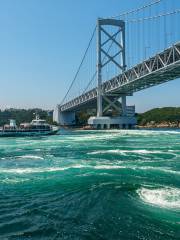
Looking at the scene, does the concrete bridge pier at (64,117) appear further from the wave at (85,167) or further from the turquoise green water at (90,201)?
the turquoise green water at (90,201)

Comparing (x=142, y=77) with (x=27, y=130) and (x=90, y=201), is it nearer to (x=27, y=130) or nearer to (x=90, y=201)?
(x=27, y=130)

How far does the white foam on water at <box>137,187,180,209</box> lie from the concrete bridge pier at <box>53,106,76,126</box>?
76.6 m

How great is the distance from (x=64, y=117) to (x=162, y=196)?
80.2 meters

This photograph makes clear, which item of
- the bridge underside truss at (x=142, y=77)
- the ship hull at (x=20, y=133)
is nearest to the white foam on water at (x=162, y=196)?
the bridge underside truss at (x=142, y=77)

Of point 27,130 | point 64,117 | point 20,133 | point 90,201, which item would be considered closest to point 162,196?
point 90,201

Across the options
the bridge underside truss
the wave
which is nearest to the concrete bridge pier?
the bridge underside truss

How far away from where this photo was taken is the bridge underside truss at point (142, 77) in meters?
41.9

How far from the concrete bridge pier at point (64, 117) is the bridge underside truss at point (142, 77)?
13.7 meters

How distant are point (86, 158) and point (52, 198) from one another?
32.0 feet

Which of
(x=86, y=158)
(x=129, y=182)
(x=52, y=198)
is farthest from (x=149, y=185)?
(x=86, y=158)

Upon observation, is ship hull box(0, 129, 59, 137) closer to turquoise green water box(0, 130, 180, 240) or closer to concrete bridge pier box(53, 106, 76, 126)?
turquoise green water box(0, 130, 180, 240)

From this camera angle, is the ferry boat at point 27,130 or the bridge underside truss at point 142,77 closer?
the bridge underside truss at point 142,77

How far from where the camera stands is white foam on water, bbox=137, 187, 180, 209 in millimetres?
10156

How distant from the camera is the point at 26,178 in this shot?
14.0 m
